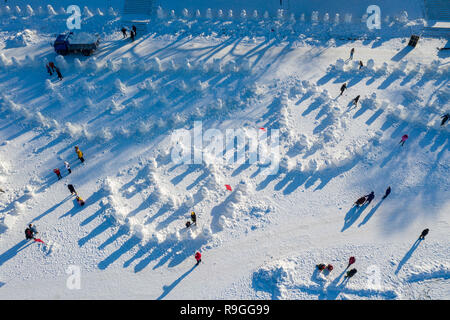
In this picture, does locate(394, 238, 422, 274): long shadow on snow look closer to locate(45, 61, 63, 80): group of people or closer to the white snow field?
the white snow field

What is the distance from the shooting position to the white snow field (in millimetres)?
13547

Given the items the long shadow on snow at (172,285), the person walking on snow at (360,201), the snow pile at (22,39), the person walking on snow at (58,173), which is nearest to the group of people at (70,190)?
the person walking on snow at (58,173)

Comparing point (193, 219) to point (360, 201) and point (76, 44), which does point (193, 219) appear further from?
point (76, 44)

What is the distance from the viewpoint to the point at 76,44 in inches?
920

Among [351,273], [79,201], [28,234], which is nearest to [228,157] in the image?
[79,201]

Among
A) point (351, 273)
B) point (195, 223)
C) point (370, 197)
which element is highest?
point (370, 197)

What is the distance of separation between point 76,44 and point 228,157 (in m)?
15.2

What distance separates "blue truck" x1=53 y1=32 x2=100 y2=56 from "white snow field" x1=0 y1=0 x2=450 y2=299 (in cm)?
89

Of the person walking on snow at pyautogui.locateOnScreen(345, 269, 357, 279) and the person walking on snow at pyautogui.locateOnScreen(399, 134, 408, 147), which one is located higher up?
the person walking on snow at pyautogui.locateOnScreen(399, 134, 408, 147)

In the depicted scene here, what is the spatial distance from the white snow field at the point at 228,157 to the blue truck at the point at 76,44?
89cm

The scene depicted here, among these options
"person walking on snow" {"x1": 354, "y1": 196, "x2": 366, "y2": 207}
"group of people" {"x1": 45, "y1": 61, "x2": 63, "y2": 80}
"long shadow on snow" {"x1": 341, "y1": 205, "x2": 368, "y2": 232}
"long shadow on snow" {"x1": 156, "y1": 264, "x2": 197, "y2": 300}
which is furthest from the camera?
"group of people" {"x1": 45, "y1": 61, "x2": 63, "y2": 80}

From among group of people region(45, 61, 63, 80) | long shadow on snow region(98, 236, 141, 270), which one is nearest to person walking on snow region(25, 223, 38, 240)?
long shadow on snow region(98, 236, 141, 270)

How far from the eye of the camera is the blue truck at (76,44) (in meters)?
23.3

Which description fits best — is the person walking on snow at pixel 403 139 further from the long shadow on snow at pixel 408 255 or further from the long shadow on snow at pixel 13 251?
the long shadow on snow at pixel 13 251
